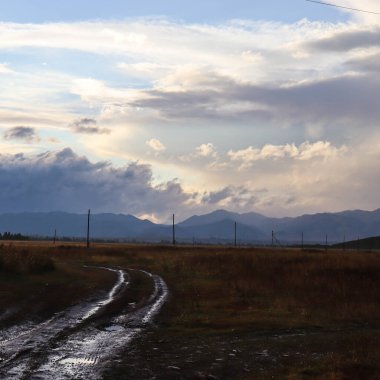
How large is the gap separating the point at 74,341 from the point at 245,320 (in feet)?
20.1

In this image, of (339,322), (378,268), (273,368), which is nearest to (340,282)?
(378,268)

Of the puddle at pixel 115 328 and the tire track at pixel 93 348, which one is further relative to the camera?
the puddle at pixel 115 328

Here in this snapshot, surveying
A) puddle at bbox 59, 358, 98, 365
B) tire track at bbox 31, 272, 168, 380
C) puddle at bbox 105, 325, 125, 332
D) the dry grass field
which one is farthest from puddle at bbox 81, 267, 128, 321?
puddle at bbox 59, 358, 98, 365

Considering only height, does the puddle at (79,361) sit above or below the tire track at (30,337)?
below

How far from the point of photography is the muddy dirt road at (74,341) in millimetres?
10266

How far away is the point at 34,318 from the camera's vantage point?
55.0 feet

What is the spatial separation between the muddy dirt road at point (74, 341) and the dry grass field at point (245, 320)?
50 cm

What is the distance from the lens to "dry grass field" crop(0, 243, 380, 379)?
1111 cm

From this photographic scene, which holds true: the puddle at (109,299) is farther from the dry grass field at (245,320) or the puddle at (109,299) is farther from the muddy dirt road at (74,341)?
the dry grass field at (245,320)

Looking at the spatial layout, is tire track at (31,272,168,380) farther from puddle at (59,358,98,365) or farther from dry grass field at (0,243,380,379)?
dry grass field at (0,243,380,379)

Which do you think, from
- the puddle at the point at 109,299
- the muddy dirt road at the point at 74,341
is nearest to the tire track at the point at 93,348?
the muddy dirt road at the point at 74,341

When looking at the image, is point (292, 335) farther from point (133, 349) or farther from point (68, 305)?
point (68, 305)

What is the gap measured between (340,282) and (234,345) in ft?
57.7

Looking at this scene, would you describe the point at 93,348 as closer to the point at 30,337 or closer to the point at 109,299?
the point at 30,337
